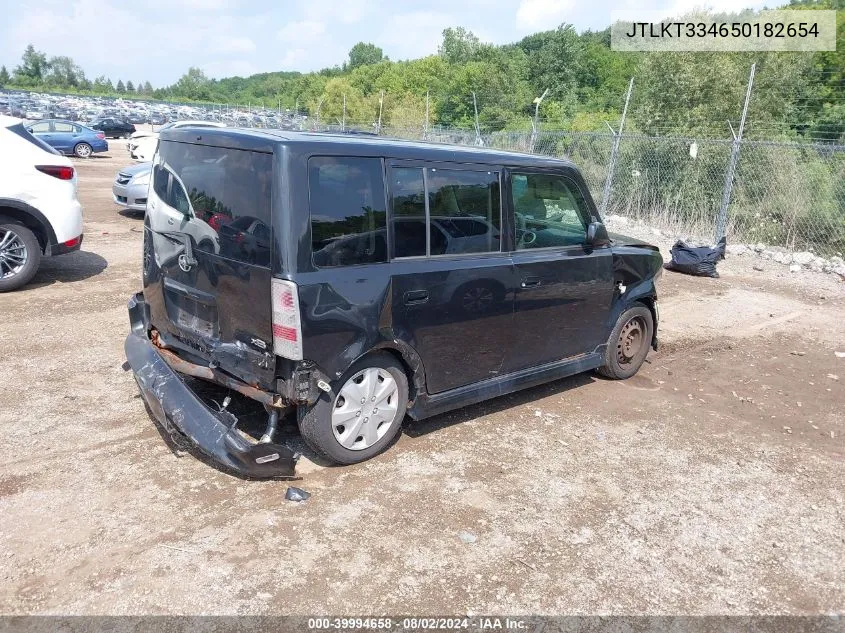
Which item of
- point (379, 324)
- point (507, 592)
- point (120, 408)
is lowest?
point (507, 592)

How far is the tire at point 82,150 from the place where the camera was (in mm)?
25859

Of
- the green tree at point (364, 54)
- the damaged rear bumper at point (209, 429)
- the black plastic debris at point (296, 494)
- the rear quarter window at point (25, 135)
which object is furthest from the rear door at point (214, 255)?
the green tree at point (364, 54)

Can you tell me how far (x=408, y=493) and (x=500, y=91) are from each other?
39.1 metres

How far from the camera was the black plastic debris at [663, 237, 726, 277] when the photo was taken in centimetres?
1069

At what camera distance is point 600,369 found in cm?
599

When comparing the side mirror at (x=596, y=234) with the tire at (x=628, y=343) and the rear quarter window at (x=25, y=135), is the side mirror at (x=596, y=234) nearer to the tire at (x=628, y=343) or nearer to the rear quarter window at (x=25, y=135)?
the tire at (x=628, y=343)

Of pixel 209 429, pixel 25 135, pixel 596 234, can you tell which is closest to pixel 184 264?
pixel 209 429

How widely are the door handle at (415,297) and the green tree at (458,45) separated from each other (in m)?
76.0

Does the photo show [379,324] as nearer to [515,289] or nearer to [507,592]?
[515,289]

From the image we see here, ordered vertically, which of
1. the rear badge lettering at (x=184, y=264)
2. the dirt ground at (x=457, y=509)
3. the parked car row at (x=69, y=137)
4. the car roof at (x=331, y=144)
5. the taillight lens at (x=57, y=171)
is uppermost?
the parked car row at (x=69, y=137)

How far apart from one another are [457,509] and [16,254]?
6116mm

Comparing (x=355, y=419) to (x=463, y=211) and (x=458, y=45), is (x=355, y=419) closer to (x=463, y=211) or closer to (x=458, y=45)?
(x=463, y=211)

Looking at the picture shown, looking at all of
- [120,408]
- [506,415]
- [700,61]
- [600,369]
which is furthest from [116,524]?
[700,61]

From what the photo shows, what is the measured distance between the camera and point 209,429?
3.71m
